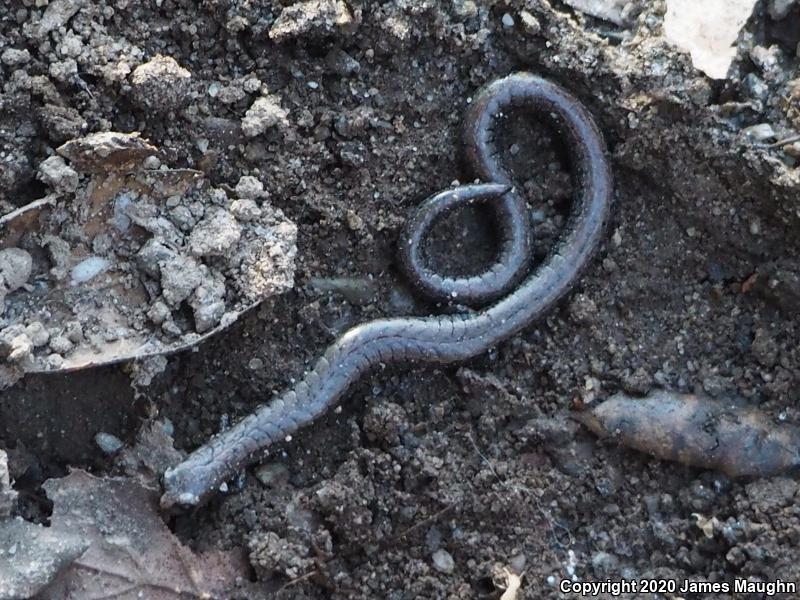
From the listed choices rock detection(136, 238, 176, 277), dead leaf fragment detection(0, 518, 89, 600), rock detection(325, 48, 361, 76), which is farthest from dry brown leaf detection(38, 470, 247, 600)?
rock detection(325, 48, 361, 76)

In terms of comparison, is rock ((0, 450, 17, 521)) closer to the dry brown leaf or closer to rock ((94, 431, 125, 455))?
the dry brown leaf

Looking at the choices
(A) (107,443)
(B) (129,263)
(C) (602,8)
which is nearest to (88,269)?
(B) (129,263)

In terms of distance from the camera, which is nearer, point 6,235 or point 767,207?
point 6,235

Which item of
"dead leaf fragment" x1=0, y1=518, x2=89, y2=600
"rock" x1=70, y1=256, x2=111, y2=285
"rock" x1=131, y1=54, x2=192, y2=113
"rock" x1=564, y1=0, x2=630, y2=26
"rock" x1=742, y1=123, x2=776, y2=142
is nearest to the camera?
"dead leaf fragment" x1=0, y1=518, x2=89, y2=600

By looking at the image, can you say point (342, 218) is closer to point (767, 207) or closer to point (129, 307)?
point (129, 307)

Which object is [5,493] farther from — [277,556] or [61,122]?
[61,122]

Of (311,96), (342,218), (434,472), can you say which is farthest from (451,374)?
(311,96)

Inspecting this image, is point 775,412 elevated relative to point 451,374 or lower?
elevated

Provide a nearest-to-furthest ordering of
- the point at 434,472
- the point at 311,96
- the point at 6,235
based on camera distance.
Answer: the point at 6,235
the point at 434,472
the point at 311,96
